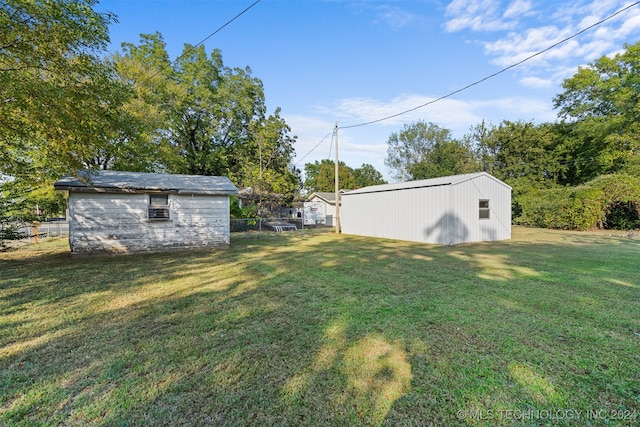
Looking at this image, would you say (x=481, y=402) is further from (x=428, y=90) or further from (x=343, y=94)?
(x=343, y=94)

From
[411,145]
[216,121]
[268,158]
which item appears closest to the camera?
[216,121]

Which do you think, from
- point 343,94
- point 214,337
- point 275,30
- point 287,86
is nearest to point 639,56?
point 343,94

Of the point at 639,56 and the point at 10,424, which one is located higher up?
the point at 639,56

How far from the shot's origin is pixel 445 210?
1120cm

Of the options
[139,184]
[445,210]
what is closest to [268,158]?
[139,184]

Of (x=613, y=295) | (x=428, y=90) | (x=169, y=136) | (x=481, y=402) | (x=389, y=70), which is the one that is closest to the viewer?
(x=481, y=402)

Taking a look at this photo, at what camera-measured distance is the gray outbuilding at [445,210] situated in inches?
442

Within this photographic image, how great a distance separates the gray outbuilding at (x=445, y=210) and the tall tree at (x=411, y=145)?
2488 cm

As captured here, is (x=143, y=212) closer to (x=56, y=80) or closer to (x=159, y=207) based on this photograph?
(x=159, y=207)

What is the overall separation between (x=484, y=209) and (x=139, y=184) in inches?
529

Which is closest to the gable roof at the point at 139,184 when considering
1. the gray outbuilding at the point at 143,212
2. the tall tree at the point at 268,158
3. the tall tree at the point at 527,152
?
the gray outbuilding at the point at 143,212

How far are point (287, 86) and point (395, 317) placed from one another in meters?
13.7

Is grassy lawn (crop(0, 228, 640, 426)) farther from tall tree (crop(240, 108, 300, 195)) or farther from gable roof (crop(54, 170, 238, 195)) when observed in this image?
tall tree (crop(240, 108, 300, 195))

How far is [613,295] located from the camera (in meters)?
4.46
